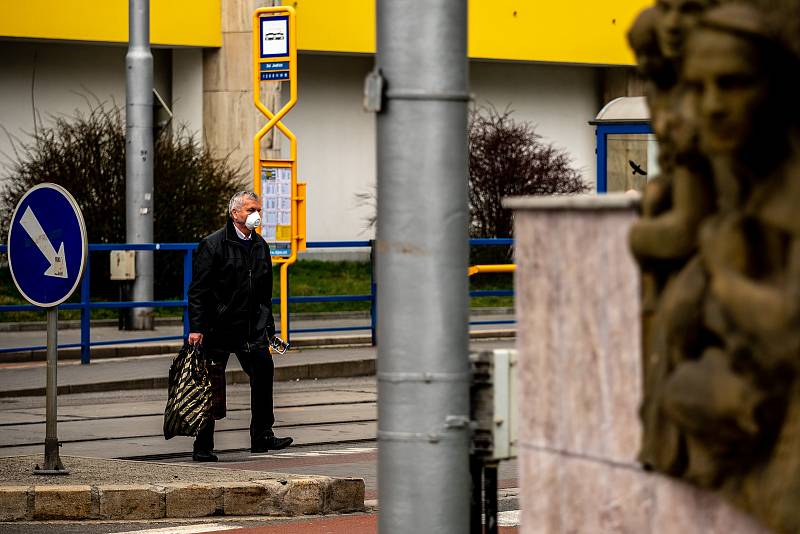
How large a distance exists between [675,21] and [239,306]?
28.9 ft

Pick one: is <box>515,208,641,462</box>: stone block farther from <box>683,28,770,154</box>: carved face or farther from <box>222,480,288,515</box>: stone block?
<box>222,480,288,515</box>: stone block

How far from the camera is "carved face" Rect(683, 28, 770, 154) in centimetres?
343

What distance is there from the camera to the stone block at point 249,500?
30.7ft

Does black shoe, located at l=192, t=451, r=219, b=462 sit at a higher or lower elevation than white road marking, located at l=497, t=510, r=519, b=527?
higher

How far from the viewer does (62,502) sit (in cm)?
914

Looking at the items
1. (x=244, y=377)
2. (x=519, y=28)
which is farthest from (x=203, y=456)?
(x=519, y=28)

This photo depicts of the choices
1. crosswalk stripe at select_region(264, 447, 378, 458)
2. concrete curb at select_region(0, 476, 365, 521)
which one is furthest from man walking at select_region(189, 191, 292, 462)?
concrete curb at select_region(0, 476, 365, 521)

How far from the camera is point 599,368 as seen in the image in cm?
428

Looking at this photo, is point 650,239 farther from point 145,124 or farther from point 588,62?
point 588,62

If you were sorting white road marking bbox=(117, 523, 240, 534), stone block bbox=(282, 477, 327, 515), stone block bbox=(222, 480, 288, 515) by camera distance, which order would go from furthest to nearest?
stone block bbox=(282, 477, 327, 515) → stone block bbox=(222, 480, 288, 515) → white road marking bbox=(117, 523, 240, 534)

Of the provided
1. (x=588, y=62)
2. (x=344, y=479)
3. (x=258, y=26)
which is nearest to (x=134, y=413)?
(x=344, y=479)

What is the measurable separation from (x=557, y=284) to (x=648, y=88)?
672 millimetres

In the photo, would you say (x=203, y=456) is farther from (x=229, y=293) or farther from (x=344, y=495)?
(x=344, y=495)

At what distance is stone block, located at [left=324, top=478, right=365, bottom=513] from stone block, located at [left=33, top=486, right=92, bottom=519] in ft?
4.10
